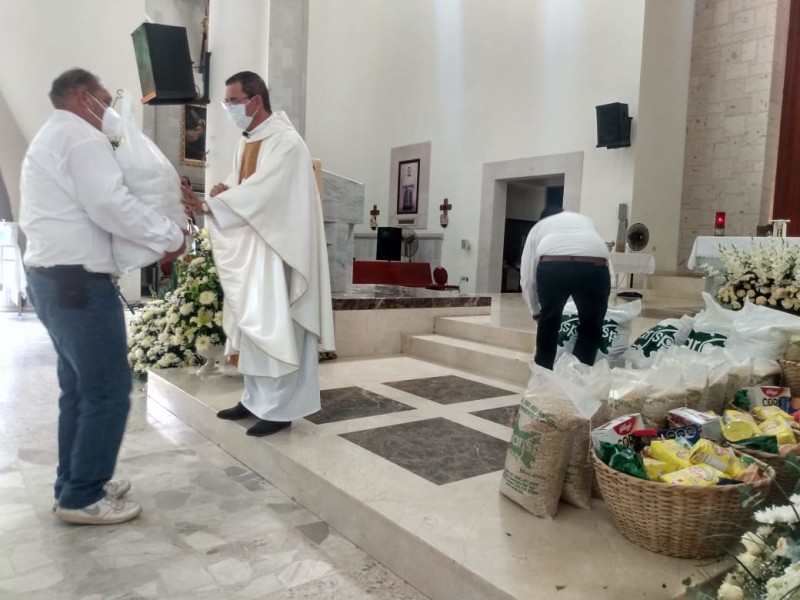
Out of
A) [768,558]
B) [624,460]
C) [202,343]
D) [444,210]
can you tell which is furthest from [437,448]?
[444,210]

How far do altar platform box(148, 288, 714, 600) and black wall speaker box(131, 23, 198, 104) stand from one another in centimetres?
181

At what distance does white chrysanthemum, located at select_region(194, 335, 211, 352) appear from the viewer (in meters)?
3.96

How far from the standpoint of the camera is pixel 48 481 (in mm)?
2586

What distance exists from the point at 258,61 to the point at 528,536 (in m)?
5.10

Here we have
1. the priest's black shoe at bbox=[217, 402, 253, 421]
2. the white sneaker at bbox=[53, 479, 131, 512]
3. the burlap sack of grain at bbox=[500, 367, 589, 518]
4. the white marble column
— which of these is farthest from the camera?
the white marble column

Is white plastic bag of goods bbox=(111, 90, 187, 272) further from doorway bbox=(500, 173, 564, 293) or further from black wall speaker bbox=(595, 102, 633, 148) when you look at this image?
doorway bbox=(500, 173, 564, 293)

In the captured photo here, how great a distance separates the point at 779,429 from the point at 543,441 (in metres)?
0.77

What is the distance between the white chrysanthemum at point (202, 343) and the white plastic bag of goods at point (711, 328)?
2.74 m

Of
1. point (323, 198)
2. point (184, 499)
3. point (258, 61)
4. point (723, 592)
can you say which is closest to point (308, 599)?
point (184, 499)

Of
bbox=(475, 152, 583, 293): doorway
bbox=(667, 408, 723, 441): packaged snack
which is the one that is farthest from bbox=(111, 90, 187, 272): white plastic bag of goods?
bbox=(475, 152, 583, 293): doorway

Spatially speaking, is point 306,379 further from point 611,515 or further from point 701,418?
point 701,418

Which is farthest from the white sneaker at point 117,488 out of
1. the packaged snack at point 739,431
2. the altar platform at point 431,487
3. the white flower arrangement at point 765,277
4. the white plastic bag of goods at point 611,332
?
the white flower arrangement at point 765,277

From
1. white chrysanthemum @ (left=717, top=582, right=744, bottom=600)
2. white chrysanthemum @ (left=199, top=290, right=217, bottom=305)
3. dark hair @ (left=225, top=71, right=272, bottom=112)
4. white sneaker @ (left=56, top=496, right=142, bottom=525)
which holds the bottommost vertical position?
white sneaker @ (left=56, top=496, right=142, bottom=525)

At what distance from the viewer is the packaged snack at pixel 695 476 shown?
1705mm
